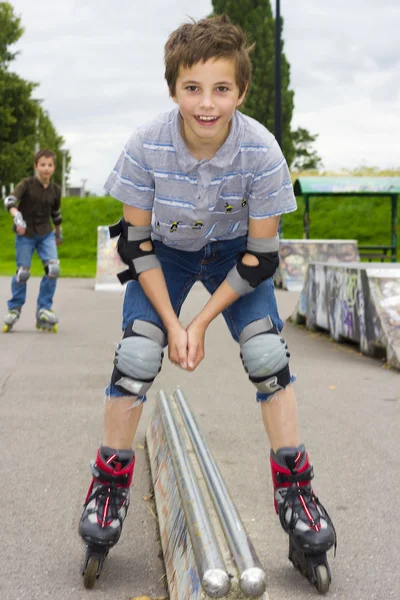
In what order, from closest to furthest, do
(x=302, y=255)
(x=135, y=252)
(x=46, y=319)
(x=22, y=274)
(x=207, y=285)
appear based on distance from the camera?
1. (x=135, y=252)
2. (x=207, y=285)
3. (x=22, y=274)
4. (x=46, y=319)
5. (x=302, y=255)

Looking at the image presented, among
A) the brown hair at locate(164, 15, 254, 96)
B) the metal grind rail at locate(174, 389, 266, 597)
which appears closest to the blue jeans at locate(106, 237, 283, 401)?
the metal grind rail at locate(174, 389, 266, 597)

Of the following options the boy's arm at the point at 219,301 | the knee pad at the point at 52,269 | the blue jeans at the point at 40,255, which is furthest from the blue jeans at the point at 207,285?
the blue jeans at the point at 40,255

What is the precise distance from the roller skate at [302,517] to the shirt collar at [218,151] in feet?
3.12

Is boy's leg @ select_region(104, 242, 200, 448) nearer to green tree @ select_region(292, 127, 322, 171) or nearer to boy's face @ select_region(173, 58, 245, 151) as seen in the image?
boy's face @ select_region(173, 58, 245, 151)

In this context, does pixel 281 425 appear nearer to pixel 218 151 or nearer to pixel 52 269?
pixel 218 151

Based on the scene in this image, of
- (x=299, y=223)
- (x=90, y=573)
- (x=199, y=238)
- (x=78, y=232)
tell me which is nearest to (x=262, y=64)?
(x=299, y=223)

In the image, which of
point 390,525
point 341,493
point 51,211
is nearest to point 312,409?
point 341,493

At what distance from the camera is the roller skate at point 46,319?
397 inches

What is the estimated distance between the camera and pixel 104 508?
292cm

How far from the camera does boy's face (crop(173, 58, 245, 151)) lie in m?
2.82

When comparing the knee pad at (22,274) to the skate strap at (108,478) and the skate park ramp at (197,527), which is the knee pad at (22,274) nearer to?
the skate park ramp at (197,527)

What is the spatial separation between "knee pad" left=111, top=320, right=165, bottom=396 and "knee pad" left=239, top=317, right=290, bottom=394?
0.30 metres

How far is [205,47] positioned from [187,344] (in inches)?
36.3

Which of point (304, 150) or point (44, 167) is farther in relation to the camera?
point (304, 150)
